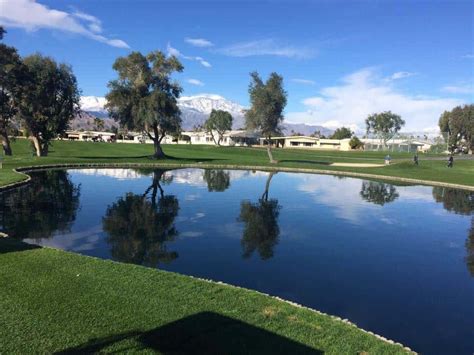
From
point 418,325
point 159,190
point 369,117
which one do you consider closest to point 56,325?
point 418,325

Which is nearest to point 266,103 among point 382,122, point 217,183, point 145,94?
point 145,94

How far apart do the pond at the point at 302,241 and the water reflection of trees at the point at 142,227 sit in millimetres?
43

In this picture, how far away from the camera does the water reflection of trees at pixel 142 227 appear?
12352mm

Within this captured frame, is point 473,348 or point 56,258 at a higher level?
point 56,258

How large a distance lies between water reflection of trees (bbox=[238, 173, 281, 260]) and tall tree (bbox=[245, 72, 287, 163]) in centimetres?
2839

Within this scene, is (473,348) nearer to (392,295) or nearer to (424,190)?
(392,295)

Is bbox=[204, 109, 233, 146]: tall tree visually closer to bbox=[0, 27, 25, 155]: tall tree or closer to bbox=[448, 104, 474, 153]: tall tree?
bbox=[448, 104, 474, 153]: tall tree

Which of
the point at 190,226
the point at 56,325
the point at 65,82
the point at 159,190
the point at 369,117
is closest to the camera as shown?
the point at 56,325

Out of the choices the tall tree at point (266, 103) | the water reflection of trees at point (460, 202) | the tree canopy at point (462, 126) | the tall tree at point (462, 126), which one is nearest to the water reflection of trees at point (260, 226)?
the water reflection of trees at point (460, 202)

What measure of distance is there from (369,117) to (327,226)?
154 m

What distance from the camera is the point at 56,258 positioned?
33.7 ft

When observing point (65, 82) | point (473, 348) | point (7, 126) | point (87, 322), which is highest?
point (65, 82)

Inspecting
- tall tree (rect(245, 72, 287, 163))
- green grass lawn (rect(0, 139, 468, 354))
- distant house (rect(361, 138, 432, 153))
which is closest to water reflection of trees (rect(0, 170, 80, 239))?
green grass lawn (rect(0, 139, 468, 354))

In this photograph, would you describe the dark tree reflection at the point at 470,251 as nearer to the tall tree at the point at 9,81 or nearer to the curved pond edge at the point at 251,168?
the curved pond edge at the point at 251,168
